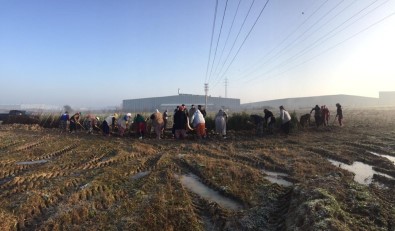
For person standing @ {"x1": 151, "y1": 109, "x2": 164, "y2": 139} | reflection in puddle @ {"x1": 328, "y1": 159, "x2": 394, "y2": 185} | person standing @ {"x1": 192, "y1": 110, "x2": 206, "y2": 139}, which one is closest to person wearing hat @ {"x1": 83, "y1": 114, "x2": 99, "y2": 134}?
person standing @ {"x1": 151, "y1": 109, "x2": 164, "y2": 139}

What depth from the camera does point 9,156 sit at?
11477 millimetres

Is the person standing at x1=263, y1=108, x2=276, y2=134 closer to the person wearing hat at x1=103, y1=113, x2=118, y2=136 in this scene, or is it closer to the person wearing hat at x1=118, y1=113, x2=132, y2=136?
the person wearing hat at x1=118, y1=113, x2=132, y2=136

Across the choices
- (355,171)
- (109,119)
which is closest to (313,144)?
(355,171)

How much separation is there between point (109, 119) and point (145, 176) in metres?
10.2

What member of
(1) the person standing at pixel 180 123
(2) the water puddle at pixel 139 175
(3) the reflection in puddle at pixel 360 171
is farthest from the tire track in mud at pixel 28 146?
(3) the reflection in puddle at pixel 360 171

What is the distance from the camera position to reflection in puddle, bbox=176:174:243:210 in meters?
6.36

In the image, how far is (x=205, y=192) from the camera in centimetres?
723

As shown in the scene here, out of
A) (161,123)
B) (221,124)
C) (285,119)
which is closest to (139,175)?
(161,123)

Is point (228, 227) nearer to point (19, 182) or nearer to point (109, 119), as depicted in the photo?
point (19, 182)

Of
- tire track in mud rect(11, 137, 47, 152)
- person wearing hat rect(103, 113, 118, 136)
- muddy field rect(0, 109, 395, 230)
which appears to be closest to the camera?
muddy field rect(0, 109, 395, 230)

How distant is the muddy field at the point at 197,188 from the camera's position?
5.26 m

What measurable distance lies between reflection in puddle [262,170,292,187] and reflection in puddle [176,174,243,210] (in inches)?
69.5

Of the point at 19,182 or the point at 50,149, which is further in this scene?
the point at 50,149

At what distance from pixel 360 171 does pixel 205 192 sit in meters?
4.97
